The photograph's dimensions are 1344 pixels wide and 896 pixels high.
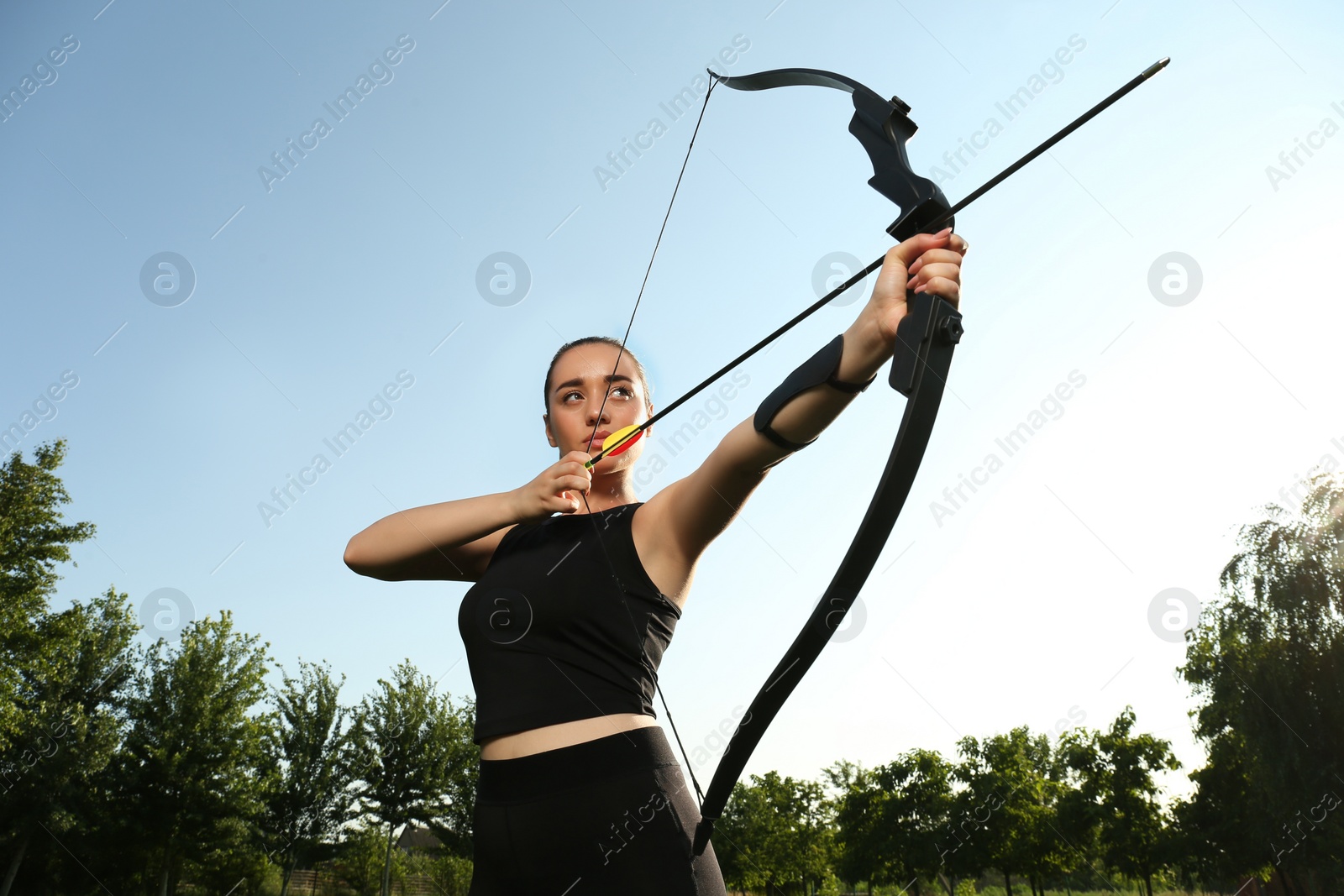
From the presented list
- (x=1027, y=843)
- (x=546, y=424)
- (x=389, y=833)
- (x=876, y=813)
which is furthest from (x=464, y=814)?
(x=546, y=424)

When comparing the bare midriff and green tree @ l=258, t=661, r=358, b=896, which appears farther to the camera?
green tree @ l=258, t=661, r=358, b=896

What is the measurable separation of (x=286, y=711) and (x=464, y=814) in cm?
681

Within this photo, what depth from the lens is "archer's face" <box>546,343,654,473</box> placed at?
A: 2.29 metres

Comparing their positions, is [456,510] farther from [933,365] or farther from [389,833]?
[389,833]

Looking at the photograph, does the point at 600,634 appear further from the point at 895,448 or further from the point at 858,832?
the point at 858,832

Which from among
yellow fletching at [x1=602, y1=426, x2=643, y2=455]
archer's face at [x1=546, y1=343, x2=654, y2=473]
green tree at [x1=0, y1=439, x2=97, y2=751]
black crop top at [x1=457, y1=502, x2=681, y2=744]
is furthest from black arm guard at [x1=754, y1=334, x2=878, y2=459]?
green tree at [x1=0, y1=439, x2=97, y2=751]

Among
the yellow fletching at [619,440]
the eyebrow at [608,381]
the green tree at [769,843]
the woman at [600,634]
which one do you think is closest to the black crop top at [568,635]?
the woman at [600,634]

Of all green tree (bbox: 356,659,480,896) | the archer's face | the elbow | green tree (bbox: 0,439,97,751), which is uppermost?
green tree (bbox: 0,439,97,751)

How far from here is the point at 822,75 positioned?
8.36 feet

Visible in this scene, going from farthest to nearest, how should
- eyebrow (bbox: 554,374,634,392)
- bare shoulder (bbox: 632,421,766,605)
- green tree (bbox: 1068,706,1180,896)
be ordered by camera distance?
green tree (bbox: 1068,706,1180,896), eyebrow (bbox: 554,374,634,392), bare shoulder (bbox: 632,421,766,605)

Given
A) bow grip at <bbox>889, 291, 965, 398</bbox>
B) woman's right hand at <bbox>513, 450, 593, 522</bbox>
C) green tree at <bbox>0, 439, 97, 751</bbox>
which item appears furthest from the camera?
green tree at <bbox>0, 439, 97, 751</bbox>

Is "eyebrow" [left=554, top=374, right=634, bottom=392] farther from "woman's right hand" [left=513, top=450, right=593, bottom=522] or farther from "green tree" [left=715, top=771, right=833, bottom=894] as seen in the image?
"green tree" [left=715, top=771, right=833, bottom=894]

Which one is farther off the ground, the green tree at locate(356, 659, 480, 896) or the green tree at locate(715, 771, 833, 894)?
the green tree at locate(356, 659, 480, 896)

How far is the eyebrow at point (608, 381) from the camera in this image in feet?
7.65
